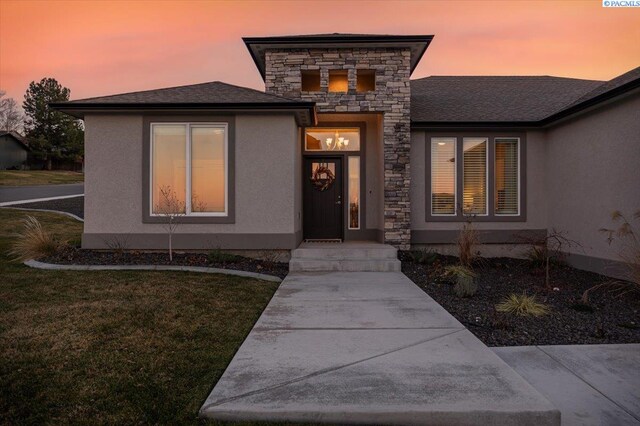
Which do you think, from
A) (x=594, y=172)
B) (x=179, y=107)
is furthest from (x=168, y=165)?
(x=594, y=172)

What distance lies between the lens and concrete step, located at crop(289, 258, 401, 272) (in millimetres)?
8453

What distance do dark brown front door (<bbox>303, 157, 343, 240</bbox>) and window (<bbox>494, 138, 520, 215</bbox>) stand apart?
4.24 meters

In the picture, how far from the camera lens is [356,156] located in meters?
11.1

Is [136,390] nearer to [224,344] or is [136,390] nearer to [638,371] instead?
[224,344]

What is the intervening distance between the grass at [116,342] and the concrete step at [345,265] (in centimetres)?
152

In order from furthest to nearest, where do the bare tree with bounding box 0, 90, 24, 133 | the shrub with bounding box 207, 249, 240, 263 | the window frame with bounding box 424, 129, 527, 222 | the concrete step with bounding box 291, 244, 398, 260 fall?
the bare tree with bounding box 0, 90, 24, 133 → the window frame with bounding box 424, 129, 527, 222 → the concrete step with bounding box 291, 244, 398, 260 → the shrub with bounding box 207, 249, 240, 263

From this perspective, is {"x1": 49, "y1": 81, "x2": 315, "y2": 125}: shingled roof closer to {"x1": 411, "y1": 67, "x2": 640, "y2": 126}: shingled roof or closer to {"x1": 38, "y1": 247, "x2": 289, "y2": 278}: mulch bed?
{"x1": 38, "y1": 247, "x2": 289, "y2": 278}: mulch bed

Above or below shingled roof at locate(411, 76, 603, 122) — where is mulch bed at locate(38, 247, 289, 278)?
below

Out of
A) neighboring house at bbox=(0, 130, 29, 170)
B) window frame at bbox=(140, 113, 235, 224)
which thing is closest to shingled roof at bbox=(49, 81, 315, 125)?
window frame at bbox=(140, 113, 235, 224)

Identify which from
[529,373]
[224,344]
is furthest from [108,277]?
[529,373]

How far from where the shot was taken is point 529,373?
3459mm

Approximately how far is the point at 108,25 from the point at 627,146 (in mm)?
14559

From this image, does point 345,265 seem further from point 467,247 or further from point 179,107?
point 179,107

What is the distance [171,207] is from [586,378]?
8119mm
